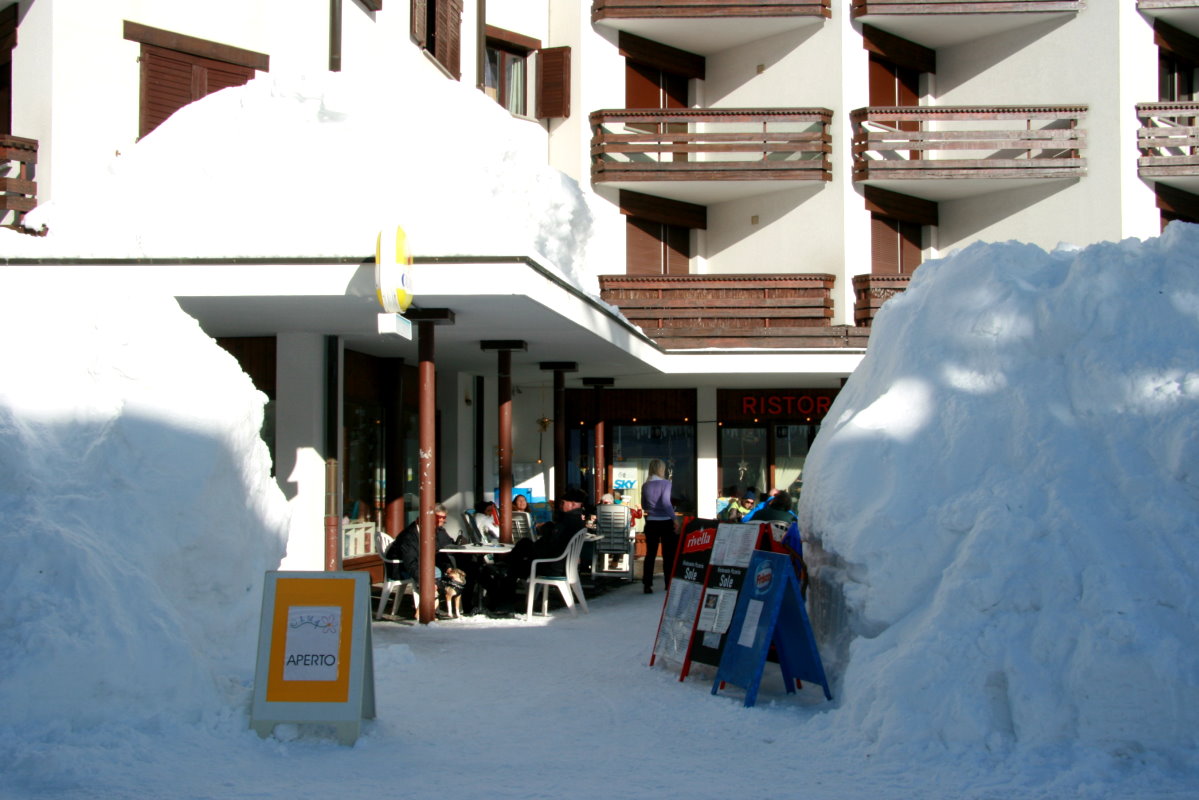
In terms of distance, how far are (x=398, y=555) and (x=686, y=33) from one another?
15304 millimetres

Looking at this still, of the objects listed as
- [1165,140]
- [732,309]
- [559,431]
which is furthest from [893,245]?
[559,431]

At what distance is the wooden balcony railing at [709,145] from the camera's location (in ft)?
72.6

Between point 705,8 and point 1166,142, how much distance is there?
29.5ft

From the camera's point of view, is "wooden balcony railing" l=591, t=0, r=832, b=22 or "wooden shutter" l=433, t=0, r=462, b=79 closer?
"wooden shutter" l=433, t=0, r=462, b=79

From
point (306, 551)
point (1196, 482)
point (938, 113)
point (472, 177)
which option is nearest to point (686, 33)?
point (938, 113)

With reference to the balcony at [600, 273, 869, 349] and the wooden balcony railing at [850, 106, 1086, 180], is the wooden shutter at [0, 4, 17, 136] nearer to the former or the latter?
the balcony at [600, 273, 869, 349]

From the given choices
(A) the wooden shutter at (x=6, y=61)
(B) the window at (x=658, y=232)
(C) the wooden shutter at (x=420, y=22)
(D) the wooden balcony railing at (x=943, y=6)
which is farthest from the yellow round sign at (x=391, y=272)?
(D) the wooden balcony railing at (x=943, y=6)

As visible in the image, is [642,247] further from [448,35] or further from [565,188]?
[448,35]

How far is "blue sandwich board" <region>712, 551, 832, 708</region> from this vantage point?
7.29m

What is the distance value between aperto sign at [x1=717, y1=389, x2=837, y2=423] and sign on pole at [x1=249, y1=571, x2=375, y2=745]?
16230 mm

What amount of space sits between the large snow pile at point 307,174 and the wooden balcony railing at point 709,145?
506cm

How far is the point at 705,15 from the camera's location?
22.7m

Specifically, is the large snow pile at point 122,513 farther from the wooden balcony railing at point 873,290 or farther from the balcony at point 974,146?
the balcony at point 974,146

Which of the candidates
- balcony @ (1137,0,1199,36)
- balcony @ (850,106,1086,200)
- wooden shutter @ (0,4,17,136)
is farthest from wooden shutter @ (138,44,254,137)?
balcony @ (1137,0,1199,36)
